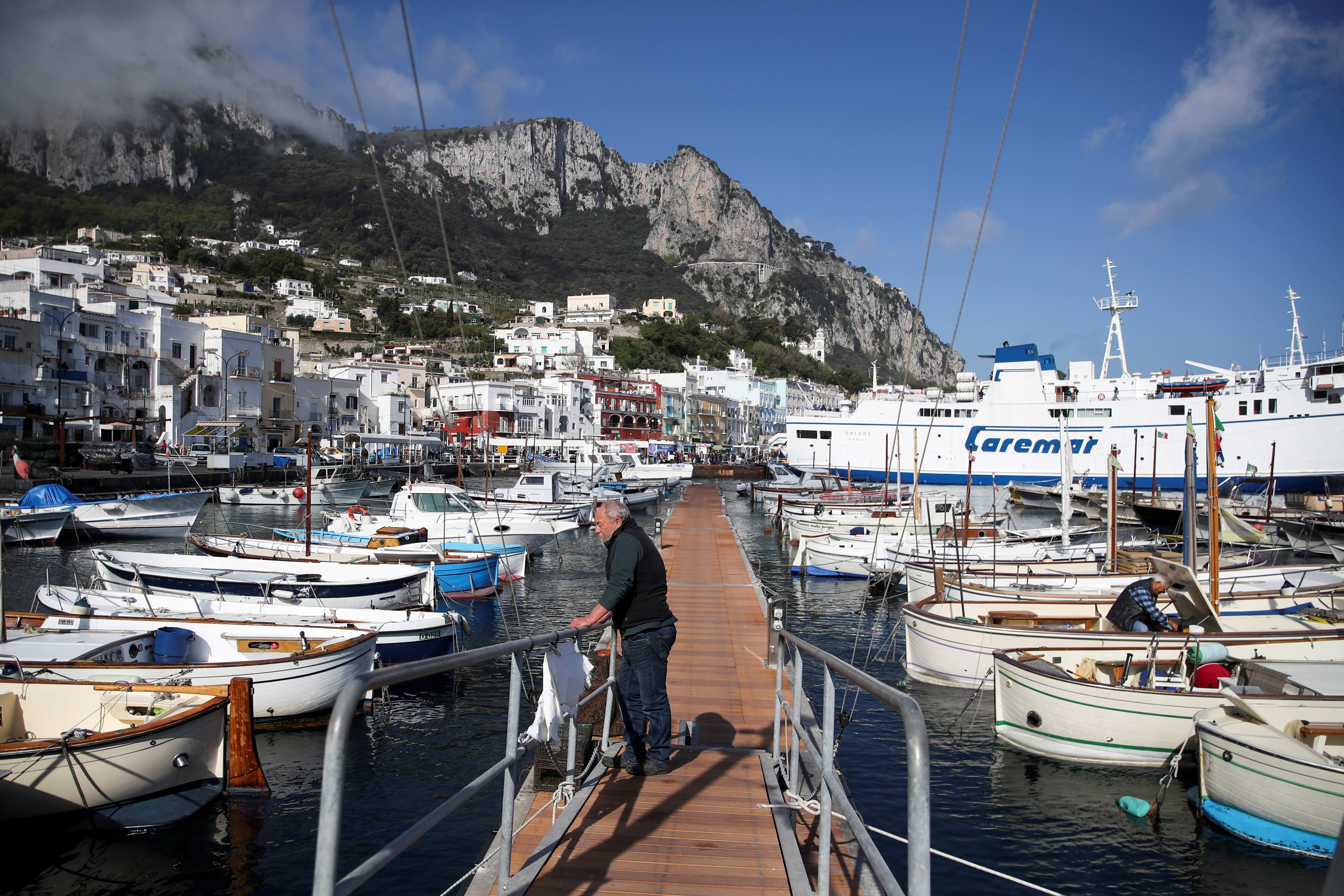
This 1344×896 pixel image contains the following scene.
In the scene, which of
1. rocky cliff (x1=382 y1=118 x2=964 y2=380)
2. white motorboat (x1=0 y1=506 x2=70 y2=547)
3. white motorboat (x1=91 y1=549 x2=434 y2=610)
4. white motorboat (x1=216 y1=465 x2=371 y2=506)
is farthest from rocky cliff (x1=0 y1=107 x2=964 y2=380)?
white motorboat (x1=91 y1=549 x2=434 y2=610)

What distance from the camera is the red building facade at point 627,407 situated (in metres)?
88.8

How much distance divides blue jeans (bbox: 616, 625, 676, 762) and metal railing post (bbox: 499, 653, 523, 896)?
1468 millimetres

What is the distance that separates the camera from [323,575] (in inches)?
656

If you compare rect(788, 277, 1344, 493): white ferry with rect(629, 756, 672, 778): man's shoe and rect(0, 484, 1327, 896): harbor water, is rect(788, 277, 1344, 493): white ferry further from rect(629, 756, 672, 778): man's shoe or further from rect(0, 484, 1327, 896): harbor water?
rect(629, 756, 672, 778): man's shoe

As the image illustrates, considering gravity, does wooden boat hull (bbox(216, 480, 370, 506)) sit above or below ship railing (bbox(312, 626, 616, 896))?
below

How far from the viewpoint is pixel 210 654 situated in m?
11.1

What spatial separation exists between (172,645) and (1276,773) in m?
13.1

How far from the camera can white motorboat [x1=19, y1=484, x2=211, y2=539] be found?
2955 cm

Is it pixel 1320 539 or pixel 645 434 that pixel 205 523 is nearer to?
pixel 1320 539

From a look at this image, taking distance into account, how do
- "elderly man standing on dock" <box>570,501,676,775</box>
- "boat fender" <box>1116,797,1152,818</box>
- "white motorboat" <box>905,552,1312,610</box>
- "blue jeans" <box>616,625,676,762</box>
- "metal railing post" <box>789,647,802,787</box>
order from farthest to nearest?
"white motorboat" <box>905,552,1312,610</box> < "boat fender" <box>1116,797,1152,818</box> < "blue jeans" <box>616,625,676,762</box> < "elderly man standing on dock" <box>570,501,676,775</box> < "metal railing post" <box>789,647,802,787</box>

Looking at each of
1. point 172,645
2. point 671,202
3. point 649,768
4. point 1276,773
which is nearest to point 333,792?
point 649,768

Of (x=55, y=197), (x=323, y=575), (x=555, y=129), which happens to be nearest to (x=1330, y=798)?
(x=323, y=575)

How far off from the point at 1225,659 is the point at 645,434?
83.1 meters

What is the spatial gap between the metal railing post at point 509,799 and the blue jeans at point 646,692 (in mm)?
1468
